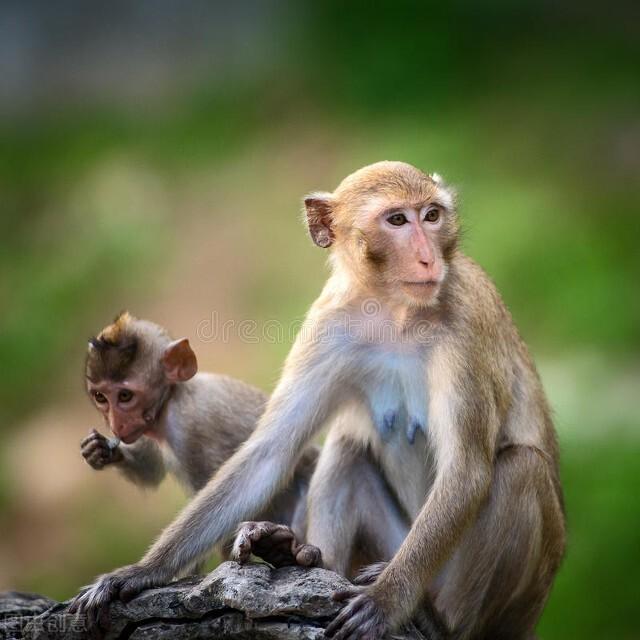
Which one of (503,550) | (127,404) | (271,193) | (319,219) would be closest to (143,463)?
(127,404)

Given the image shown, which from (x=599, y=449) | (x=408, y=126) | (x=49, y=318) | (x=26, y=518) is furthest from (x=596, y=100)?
(x=26, y=518)

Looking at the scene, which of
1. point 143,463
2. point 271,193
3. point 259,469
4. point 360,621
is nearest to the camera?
point 360,621

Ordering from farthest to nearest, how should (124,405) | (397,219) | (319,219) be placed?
(124,405) → (319,219) → (397,219)

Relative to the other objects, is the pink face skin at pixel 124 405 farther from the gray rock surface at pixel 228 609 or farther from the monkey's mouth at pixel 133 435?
the gray rock surface at pixel 228 609

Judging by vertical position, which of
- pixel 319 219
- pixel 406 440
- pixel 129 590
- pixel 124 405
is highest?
pixel 319 219

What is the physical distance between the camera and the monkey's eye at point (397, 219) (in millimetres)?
4946

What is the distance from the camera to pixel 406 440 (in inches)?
209

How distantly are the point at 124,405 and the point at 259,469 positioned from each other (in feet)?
3.38

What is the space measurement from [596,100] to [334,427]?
8420 millimetres

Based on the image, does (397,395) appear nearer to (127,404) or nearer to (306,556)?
(306,556)

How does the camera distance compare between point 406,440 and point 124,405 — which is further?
point 124,405

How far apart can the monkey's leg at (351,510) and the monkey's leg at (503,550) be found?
432 mm

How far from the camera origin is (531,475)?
5.03m

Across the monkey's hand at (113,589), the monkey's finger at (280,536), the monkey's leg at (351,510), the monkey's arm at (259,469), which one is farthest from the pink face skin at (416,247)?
the monkey's hand at (113,589)
